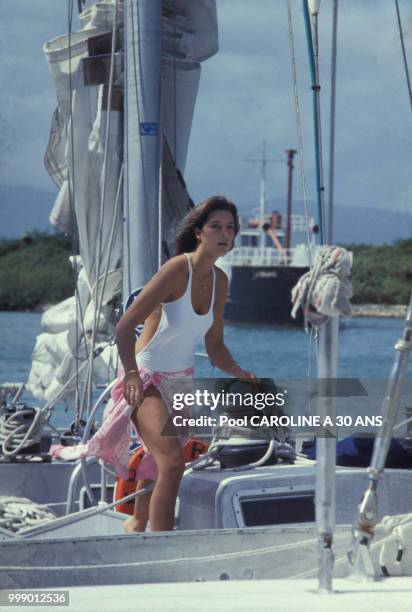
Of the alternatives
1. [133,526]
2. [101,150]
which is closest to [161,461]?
[133,526]

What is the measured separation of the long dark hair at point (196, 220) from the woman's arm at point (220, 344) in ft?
0.55

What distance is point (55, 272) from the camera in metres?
54.6

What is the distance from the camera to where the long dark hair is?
5.16m

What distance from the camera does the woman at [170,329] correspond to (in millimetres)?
4922

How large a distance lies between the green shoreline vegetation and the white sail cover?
1246 inches

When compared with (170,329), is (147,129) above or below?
above

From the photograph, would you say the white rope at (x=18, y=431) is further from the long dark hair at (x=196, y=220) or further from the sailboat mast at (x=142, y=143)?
the long dark hair at (x=196, y=220)

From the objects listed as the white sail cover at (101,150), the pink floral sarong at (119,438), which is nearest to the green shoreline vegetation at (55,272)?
the white sail cover at (101,150)

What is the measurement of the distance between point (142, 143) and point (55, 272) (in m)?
46.8

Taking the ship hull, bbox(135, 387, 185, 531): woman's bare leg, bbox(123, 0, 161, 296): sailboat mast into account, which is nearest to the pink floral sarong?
bbox(135, 387, 185, 531): woman's bare leg

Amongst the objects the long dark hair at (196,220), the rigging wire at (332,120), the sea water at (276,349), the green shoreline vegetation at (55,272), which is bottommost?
the sea water at (276,349)

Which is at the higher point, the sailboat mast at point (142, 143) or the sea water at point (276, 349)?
the sailboat mast at point (142, 143)

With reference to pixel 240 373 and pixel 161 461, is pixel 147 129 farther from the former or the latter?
pixel 161 461

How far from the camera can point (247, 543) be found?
4.53 m
